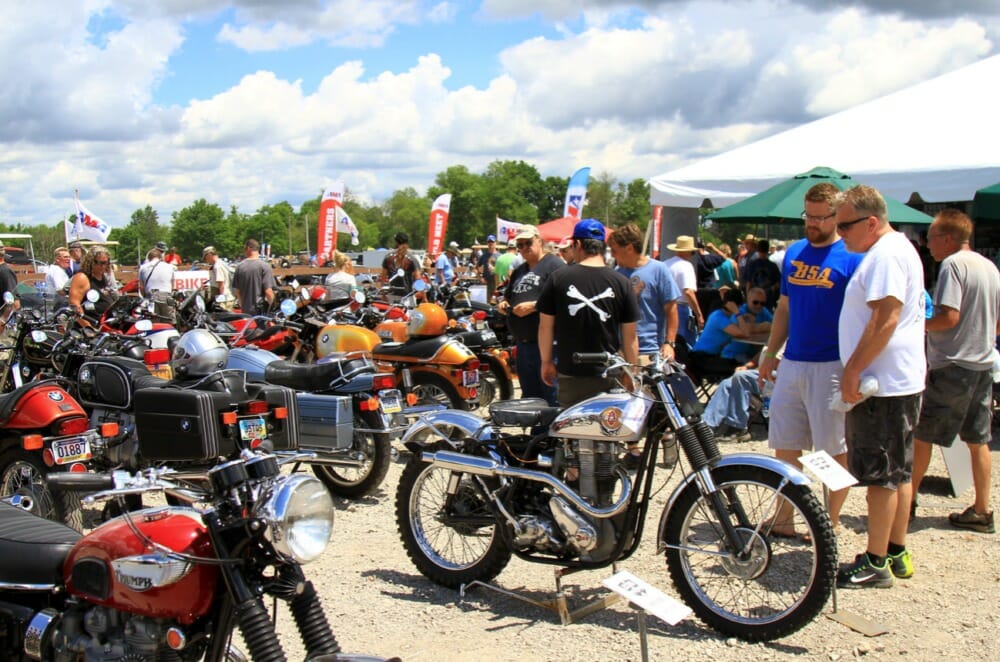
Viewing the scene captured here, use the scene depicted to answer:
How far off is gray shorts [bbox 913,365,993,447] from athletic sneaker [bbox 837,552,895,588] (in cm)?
105

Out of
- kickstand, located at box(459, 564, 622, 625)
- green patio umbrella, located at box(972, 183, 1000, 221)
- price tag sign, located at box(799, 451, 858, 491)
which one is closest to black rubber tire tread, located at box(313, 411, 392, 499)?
kickstand, located at box(459, 564, 622, 625)

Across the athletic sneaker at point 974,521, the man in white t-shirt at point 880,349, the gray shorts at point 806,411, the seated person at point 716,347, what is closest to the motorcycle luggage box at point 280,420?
the gray shorts at point 806,411

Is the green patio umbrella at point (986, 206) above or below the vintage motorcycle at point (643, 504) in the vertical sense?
above

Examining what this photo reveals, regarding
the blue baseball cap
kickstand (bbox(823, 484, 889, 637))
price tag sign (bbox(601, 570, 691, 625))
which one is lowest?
kickstand (bbox(823, 484, 889, 637))

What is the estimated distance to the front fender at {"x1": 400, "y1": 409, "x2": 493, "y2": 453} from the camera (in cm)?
427

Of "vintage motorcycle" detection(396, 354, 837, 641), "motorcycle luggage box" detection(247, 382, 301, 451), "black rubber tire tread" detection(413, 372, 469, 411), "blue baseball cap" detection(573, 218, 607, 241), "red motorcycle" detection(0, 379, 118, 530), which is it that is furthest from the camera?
"black rubber tire tread" detection(413, 372, 469, 411)

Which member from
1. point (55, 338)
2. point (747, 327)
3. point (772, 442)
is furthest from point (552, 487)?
point (55, 338)

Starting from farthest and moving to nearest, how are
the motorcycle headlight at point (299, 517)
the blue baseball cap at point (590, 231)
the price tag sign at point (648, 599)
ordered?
the blue baseball cap at point (590, 231) < the price tag sign at point (648, 599) < the motorcycle headlight at point (299, 517)

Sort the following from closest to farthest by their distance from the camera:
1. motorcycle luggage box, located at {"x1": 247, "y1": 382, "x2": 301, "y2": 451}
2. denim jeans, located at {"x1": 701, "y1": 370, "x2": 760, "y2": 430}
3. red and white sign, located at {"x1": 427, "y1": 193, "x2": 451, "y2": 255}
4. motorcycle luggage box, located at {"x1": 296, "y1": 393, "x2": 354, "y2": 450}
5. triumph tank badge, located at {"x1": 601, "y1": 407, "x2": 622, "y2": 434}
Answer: triumph tank badge, located at {"x1": 601, "y1": 407, "x2": 622, "y2": 434} < motorcycle luggage box, located at {"x1": 247, "y1": 382, "x2": 301, "y2": 451} < motorcycle luggage box, located at {"x1": 296, "y1": 393, "x2": 354, "y2": 450} < denim jeans, located at {"x1": 701, "y1": 370, "x2": 760, "y2": 430} < red and white sign, located at {"x1": 427, "y1": 193, "x2": 451, "y2": 255}

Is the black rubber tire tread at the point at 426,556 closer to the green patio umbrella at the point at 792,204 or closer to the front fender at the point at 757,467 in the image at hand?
the front fender at the point at 757,467

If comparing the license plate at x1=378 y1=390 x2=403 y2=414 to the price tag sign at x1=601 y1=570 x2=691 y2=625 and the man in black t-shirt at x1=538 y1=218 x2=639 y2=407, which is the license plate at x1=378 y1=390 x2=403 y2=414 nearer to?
the man in black t-shirt at x1=538 y1=218 x2=639 y2=407

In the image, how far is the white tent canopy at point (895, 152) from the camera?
28.6 ft

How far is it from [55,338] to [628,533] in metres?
5.26

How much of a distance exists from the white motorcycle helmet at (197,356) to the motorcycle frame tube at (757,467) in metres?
2.63
